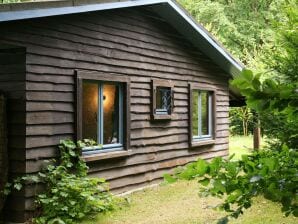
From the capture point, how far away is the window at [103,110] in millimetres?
8164

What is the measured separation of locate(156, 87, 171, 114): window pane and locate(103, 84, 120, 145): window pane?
163 cm

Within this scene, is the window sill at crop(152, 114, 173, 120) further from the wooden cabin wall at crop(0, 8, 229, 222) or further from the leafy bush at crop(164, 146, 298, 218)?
the leafy bush at crop(164, 146, 298, 218)

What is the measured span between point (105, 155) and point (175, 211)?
169 cm

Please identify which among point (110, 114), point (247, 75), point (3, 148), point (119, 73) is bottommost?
point (3, 148)

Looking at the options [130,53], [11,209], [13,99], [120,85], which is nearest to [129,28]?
[130,53]

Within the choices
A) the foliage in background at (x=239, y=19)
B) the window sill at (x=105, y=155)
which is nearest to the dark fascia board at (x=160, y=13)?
the window sill at (x=105, y=155)

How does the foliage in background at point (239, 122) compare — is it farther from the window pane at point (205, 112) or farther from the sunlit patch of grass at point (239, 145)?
the window pane at point (205, 112)

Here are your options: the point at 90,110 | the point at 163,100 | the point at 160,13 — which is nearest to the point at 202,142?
the point at 163,100

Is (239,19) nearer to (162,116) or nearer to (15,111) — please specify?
(162,116)

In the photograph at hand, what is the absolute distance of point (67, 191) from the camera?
707cm

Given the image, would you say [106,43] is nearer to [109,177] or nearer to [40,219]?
[109,177]

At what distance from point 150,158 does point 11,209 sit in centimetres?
388

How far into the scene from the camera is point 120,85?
9.20 m

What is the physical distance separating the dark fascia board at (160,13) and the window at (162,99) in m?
1.49
